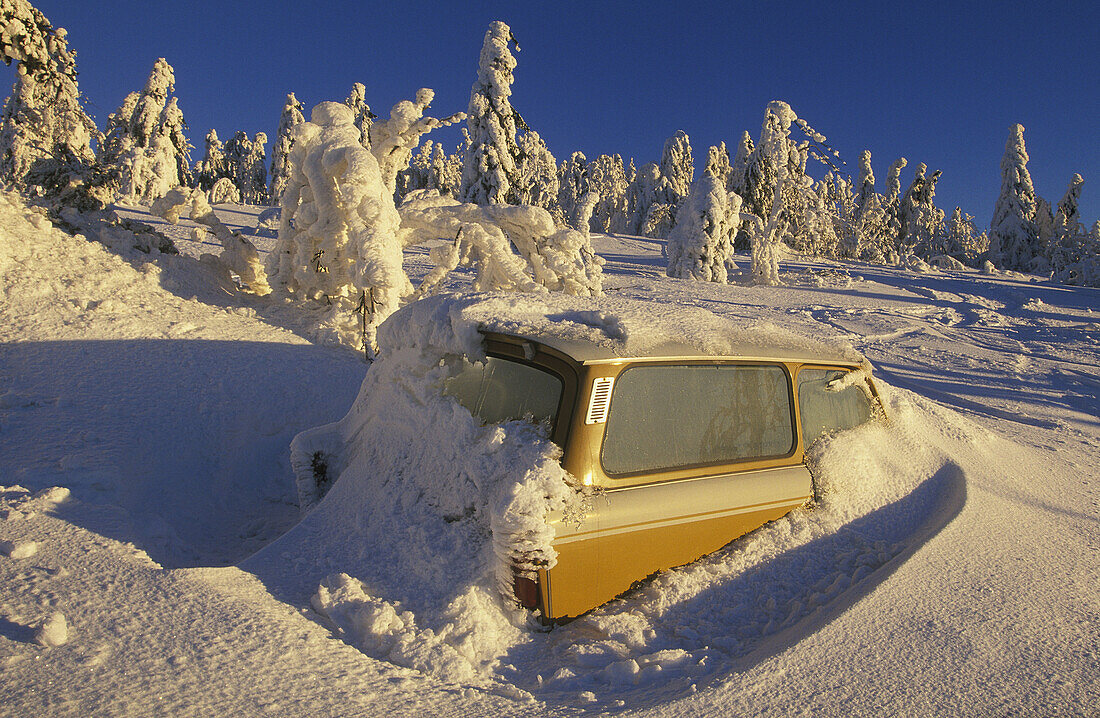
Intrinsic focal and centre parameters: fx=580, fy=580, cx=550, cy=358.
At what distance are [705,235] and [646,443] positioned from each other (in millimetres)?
19140

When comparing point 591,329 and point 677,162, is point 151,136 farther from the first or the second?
point 677,162

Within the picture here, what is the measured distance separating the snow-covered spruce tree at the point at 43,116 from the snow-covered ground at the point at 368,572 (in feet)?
3.61

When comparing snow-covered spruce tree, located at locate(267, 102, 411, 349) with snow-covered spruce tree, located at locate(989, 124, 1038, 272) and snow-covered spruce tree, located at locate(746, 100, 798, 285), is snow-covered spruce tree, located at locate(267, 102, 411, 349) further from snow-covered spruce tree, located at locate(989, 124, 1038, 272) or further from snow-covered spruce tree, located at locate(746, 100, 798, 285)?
snow-covered spruce tree, located at locate(989, 124, 1038, 272)

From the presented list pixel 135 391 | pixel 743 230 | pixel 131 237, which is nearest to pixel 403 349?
pixel 135 391

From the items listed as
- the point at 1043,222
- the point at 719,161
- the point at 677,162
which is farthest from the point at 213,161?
the point at 1043,222

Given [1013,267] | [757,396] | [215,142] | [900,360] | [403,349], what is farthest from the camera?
[215,142]

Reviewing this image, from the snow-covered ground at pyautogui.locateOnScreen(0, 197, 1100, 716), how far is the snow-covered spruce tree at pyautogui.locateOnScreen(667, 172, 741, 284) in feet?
50.5

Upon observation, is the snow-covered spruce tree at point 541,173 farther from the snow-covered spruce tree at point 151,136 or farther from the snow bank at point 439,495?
the snow bank at point 439,495

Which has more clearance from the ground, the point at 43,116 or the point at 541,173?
the point at 541,173

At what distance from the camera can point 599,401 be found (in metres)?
2.29

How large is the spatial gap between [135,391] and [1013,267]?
2063 inches

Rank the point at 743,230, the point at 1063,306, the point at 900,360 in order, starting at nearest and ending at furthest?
1. the point at 900,360
2. the point at 1063,306
3. the point at 743,230

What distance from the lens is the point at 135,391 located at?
4.29m

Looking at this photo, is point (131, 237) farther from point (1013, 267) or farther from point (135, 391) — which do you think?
point (1013, 267)
